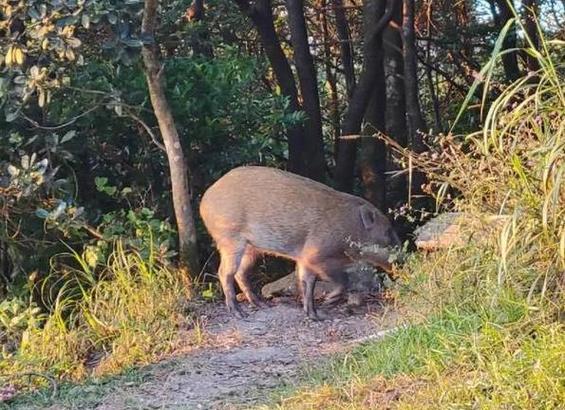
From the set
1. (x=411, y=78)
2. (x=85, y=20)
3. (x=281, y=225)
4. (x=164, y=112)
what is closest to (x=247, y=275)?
(x=281, y=225)

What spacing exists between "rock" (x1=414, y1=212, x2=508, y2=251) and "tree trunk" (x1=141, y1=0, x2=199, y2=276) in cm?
175

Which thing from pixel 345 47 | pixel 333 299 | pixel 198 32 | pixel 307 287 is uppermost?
pixel 198 32

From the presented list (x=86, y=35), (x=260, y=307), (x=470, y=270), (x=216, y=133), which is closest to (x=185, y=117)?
(x=216, y=133)

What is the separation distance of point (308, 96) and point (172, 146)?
3.59 meters

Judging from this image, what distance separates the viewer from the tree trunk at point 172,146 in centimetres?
780

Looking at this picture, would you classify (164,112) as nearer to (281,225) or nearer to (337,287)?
(281,225)

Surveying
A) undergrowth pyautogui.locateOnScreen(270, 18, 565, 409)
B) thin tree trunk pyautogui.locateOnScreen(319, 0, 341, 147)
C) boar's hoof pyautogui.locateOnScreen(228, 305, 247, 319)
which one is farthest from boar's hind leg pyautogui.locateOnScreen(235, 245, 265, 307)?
thin tree trunk pyautogui.locateOnScreen(319, 0, 341, 147)

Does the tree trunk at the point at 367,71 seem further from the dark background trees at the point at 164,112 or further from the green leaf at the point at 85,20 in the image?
the green leaf at the point at 85,20

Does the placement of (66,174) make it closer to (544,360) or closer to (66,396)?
(66,396)

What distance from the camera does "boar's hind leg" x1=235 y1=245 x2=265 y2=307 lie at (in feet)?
27.8

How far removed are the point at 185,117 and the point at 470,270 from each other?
363 cm

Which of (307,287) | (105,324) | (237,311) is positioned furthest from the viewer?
(307,287)

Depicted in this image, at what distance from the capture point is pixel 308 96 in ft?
37.9

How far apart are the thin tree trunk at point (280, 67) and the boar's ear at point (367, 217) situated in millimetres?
2594
